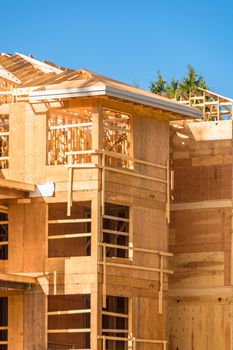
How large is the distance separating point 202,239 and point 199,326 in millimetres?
3142

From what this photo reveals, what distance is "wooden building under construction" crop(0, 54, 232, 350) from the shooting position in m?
51.9

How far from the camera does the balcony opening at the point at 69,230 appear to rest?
54594 millimetres

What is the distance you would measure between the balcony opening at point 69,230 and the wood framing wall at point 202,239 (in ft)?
10.4

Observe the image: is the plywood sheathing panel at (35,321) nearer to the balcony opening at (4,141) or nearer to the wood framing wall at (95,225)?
the wood framing wall at (95,225)

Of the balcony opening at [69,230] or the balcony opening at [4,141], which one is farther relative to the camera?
the balcony opening at [69,230]

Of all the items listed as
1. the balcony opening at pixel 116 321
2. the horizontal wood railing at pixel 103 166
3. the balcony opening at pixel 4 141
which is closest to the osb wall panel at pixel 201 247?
the balcony opening at pixel 116 321

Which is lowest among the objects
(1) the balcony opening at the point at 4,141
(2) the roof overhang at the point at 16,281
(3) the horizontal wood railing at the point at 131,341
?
(3) the horizontal wood railing at the point at 131,341

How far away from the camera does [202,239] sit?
182 feet

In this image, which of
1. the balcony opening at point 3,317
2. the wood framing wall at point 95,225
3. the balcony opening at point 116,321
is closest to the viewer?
the wood framing wall at point 95,225

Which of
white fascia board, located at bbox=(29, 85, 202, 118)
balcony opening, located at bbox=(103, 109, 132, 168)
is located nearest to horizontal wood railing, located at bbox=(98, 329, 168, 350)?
balcony opening, located at bbox=(103, 109, 132, 168)

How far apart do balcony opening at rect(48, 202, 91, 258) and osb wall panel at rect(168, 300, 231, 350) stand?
4040 mm

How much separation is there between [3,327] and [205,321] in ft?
24.0

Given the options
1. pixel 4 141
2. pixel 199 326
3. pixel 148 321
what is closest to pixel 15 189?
pixel 4 141

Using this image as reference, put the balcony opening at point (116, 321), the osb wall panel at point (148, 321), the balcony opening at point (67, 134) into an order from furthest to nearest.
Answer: the balcony opening at point (116, 321)
the balcony opening at point (67, 134)
the osb wall panel at point (148, 321)
